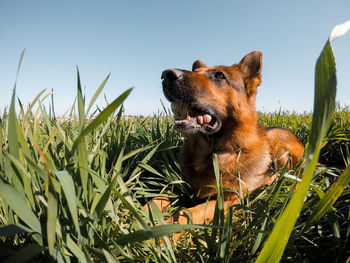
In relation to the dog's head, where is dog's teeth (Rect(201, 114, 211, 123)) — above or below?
below

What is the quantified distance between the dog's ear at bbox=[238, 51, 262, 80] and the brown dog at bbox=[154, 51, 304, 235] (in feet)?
1.04

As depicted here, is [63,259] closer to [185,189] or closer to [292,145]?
[185,189]

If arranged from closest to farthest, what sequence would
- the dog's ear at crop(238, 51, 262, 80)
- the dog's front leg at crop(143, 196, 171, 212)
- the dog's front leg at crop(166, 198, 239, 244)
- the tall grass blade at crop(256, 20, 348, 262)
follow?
the tall grass blade at crop(256, 20, 348, 262)
the dog's front leg at crop(166, 198, 239, 244)
the dog's front leg at crop(143, 196, 171, 212)
the dog's ear at crop(238, 51, 262, 80)

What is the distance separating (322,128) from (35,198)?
0.97m

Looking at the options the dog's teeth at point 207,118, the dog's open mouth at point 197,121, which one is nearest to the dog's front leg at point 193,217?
the dog's open mouth at point 197,121

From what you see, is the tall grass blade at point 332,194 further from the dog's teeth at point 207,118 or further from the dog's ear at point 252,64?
the dog's ear at point 252,64

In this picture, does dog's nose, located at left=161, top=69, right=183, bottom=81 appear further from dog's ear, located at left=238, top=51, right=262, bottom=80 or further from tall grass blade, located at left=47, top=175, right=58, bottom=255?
tall grass blade, located at left=47, top=175, right=58, bottom=255

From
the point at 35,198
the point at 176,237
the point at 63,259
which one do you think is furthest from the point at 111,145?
the point at 63,259

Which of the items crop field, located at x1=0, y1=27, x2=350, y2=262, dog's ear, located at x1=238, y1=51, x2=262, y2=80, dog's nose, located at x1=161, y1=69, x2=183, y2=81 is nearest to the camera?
crop field, located at x1=0, y1=27, x2=350, y2=262

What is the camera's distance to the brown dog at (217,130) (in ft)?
7.04

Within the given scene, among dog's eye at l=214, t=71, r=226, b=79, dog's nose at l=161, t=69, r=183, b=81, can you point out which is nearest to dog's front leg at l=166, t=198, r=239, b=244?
dog's nose at l=161, t=69, r=183, b=81

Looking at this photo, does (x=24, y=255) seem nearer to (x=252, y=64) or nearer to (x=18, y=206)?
(x=18, y=206)

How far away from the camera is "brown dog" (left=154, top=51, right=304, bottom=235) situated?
7.04 feet

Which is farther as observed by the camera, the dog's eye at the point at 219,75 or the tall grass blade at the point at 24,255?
the dog's eye at the point at 219,75
